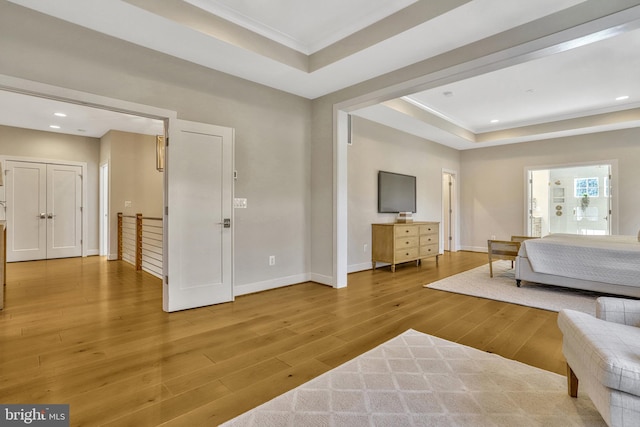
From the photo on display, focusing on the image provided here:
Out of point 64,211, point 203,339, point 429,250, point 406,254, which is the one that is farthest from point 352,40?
point 64,211

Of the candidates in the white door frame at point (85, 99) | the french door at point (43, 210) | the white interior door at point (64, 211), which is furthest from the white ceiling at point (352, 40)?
the white interior door at point (64, 211)

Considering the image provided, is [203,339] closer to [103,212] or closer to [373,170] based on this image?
[373,170]

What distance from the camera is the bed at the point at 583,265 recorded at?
3625 mm

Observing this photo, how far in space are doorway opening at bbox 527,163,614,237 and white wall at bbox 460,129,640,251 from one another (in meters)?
0.16

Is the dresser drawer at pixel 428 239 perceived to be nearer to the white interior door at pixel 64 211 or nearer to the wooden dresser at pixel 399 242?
the wooden dresser at pixel 399 242

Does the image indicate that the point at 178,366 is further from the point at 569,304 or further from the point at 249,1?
the point at 569,304

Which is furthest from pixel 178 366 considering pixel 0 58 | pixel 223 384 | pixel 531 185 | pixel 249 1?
pixel 531 185

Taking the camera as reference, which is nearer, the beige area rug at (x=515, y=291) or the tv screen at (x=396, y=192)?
the beige area rug at (x=515, y=291)

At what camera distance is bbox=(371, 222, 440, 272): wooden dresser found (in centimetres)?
555

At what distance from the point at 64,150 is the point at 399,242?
768cm

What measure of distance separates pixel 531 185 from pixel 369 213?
175 inches

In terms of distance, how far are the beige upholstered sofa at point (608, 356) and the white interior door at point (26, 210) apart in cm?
904

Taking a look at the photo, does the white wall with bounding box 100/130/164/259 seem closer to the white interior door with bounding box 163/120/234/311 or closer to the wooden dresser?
the white interior door with bounding box 163/120/234/311

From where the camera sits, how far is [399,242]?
5637 millimetres
